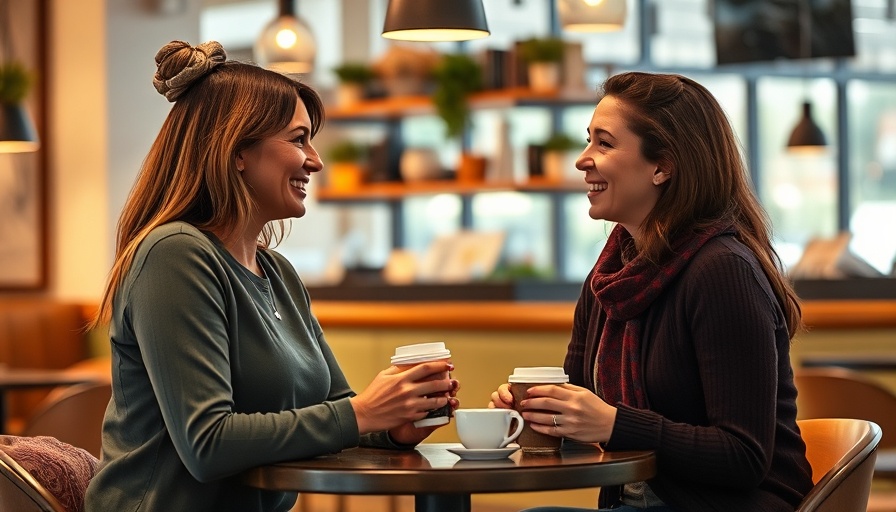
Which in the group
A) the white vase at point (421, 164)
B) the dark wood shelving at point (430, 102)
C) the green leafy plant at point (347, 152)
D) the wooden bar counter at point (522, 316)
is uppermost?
the dark wood shelving at point (430, 102)

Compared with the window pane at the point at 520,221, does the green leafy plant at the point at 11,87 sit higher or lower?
higher

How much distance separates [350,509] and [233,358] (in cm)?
401

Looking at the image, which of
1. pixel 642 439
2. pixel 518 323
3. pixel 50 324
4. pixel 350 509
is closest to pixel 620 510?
pixel 642 439

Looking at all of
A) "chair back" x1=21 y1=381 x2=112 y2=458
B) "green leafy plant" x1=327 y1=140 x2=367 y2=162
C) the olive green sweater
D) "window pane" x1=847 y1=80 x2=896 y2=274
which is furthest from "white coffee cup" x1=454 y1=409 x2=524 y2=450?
"window pane" x1=847 y1=80 x2=896 y2=274

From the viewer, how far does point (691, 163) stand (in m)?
2.27

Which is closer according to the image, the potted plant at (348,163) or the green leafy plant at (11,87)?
the green leafy plant at (11,87)

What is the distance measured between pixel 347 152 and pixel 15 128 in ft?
11.5

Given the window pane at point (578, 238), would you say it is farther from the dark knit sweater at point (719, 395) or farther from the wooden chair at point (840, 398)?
the dark knit sweater at point (719, 395)

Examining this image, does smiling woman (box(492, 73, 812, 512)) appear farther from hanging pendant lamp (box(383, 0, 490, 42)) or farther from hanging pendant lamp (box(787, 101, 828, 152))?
hanging pendant lamp (box(787, 101, 828, 152))

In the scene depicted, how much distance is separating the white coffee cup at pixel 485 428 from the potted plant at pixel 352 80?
7176 millimetres

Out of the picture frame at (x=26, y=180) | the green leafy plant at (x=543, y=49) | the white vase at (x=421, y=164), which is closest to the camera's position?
the picture frame at (x=26, y=180)

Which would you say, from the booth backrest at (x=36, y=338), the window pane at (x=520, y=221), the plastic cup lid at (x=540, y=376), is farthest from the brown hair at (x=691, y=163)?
the window pane at (x=520, y=221)

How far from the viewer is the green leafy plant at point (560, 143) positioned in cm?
801

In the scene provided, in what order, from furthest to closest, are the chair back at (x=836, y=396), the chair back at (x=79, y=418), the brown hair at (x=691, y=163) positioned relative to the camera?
the chair back at (x=836, y=396), the chair back at (x=79, y=418), the brown hair at (x=691, y=163)
